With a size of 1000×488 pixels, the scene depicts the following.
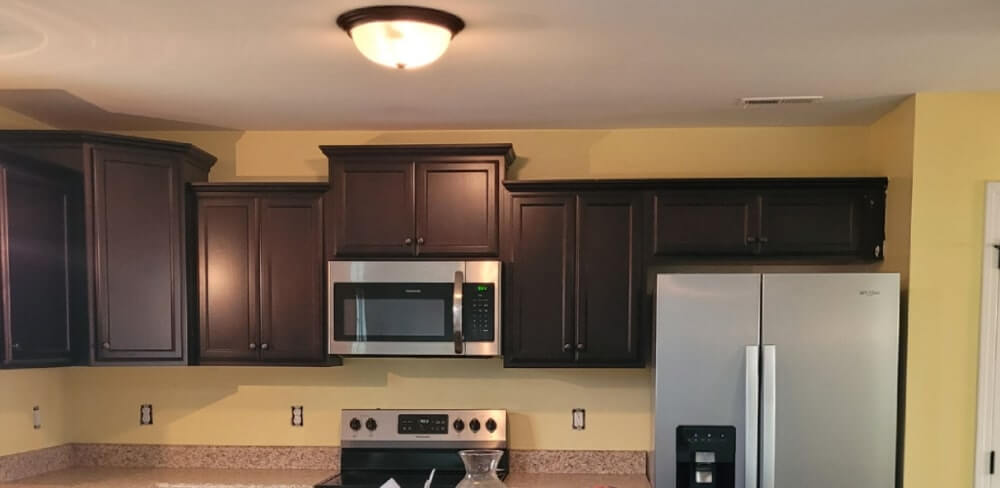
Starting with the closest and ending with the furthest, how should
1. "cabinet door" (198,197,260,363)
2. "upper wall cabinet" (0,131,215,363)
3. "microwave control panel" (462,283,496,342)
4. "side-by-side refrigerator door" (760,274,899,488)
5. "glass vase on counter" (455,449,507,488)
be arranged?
"glass vase on counter" (455,449,507,488) → "side-by-side refrigerator door" (760,274,899,488) → "upper wall cabinet" (0,131,215,363) → "microwave control panel" (462,283,496,342) → "cabinet door" (198,197,260,363)

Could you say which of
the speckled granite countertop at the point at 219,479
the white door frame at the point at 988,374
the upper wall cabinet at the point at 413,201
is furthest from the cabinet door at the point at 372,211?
the white door frame at the point at 988,374

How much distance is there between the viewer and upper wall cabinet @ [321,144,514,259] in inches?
126

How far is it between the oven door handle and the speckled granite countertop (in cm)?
72

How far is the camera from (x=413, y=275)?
319 cm

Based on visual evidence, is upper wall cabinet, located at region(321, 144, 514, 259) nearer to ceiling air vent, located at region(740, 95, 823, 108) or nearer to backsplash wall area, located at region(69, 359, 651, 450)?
backsplash wall area, located at region(69, 359, 651, 450)

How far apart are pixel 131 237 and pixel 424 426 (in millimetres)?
1622

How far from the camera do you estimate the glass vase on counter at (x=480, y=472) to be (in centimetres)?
168

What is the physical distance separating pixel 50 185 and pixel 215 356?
1019 mm

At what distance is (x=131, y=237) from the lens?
312cm

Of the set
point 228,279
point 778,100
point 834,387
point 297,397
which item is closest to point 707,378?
point 834,387

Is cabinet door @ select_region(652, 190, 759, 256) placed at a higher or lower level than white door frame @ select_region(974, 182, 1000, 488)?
higher

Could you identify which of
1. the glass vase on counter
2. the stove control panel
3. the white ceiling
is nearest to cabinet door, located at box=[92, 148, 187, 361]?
the white ceiling

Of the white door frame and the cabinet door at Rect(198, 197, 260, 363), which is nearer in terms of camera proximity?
the white door frame

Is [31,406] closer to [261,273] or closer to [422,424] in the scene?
[261,273]
